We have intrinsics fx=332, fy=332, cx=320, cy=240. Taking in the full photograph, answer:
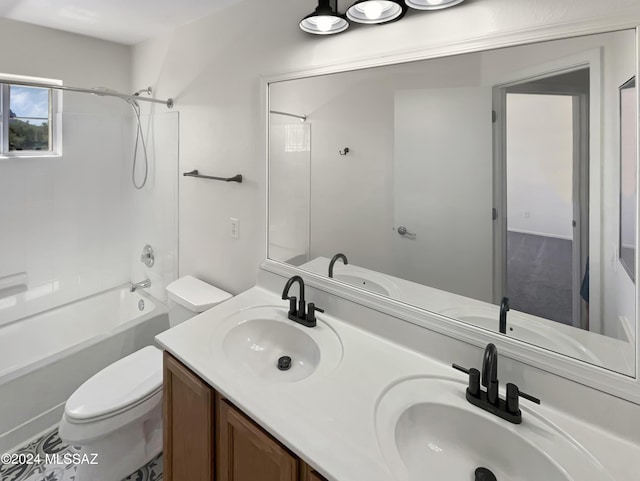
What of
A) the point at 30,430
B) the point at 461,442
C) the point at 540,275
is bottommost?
the point at 30,430

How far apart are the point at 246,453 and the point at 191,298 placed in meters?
1.05

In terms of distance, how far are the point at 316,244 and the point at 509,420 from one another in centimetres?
101

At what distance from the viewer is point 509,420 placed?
0.90 metres

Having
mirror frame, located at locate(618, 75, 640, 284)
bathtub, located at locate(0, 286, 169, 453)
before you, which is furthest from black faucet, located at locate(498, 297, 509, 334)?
bathtub, located at locate(0, 286, 169, 453)

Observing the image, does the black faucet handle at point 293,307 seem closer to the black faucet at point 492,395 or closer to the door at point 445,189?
the door at point 445,189

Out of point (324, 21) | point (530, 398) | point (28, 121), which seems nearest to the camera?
point (530, 398)

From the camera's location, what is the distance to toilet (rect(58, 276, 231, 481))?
1507mm

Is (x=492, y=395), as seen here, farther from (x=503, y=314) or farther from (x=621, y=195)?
Answer: (x=621, y=195)

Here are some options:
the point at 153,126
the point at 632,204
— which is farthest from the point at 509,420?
the point at 153,126

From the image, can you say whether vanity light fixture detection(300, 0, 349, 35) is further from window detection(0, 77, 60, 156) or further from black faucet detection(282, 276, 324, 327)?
window detection(0, 77, 60, 156)

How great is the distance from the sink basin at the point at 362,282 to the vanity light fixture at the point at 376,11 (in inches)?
39.2

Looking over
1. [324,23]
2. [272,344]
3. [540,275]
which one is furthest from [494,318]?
[324,23]

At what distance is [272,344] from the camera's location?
4.85 feet

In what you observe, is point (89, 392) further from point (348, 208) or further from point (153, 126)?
point (153, 126)
